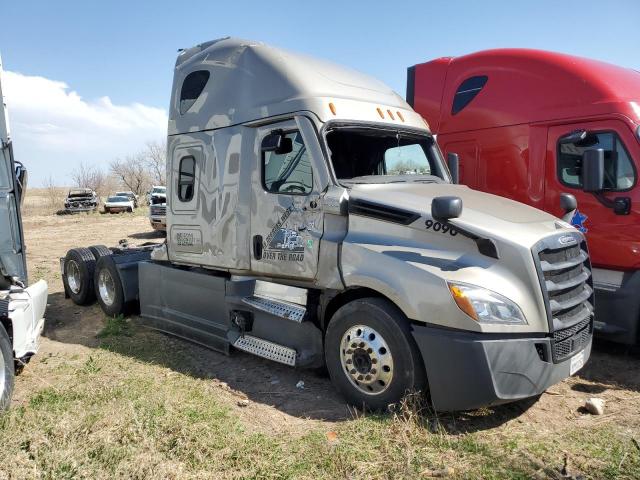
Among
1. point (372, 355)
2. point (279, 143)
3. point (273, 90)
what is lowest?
point (372, 355)

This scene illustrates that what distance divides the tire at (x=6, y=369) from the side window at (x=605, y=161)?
5.90m

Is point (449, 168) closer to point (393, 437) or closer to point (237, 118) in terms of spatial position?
point (237, 118)

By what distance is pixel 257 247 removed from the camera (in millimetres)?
5301

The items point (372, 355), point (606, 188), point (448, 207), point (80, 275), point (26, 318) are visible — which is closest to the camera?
point (448, 207)

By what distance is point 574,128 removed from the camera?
5.79m

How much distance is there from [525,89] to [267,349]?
4426mm

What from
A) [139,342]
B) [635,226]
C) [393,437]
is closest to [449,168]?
[635,226]

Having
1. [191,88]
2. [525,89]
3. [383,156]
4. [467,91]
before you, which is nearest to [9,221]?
[191,88]

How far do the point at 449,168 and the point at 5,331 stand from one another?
4.72 m

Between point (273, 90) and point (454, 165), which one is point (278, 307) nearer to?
point (273, 90)

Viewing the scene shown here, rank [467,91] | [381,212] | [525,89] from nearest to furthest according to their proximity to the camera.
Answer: [381,212] < [525,89] < [467,91]

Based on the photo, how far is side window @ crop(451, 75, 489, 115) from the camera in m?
6.78

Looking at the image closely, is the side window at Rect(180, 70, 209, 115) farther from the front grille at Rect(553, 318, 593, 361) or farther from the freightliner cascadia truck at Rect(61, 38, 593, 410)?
the front grille at Rect(553, 318, 593, 361)

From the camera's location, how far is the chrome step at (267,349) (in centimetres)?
493
